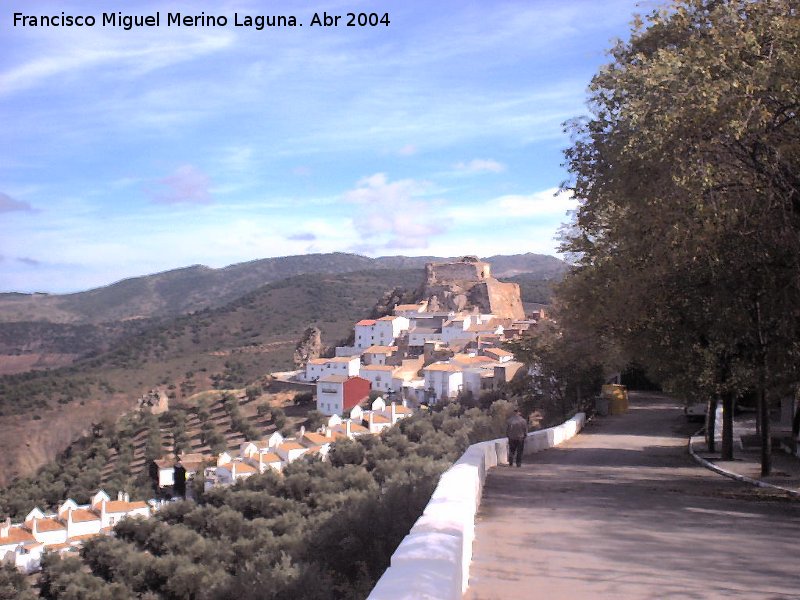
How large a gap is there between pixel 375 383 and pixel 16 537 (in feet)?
126

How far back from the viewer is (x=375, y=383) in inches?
2576

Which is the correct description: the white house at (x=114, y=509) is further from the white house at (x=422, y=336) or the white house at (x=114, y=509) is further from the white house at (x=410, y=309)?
the white house at (x=410, y=309)

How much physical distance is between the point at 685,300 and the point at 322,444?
2923cm

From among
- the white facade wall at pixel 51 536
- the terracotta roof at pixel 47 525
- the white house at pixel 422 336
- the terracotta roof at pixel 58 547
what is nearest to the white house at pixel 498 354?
the white house at pixel 422 336

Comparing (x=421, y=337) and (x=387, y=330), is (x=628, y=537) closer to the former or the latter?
(x=421, y=337)

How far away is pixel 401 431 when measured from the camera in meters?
39.1

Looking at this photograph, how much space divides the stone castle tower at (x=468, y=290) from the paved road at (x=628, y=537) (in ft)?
256

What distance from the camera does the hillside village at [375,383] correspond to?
1211 inches

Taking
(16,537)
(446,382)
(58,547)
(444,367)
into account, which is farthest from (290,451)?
(444,367)

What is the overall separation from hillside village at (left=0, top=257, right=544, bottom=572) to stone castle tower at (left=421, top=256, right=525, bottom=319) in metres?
0.14

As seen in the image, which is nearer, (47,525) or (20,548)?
(20,548)

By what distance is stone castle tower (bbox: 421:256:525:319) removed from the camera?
3595 inches

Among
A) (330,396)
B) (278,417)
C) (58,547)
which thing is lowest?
(58,547)

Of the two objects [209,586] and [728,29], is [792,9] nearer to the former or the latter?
[728,29]
